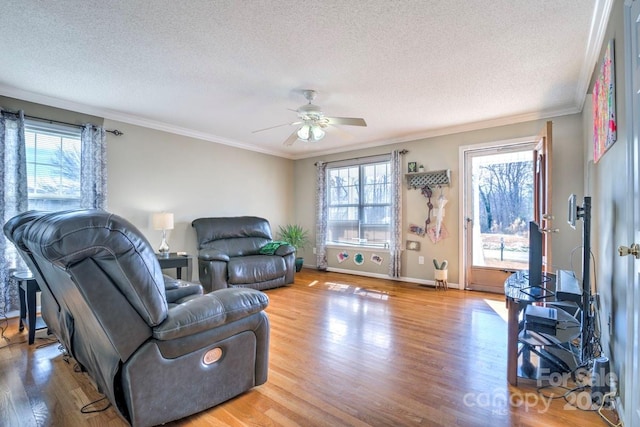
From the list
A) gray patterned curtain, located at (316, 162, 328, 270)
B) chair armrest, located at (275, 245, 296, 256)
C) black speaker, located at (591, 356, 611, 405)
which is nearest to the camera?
black speaker, located at (591, 356, 611, 405)

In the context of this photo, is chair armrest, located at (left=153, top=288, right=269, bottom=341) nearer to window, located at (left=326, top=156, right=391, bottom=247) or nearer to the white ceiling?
the white ceiling

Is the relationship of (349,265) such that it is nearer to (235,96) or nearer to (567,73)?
(235,96)

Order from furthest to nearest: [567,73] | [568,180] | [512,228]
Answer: [512,228]
[568,180]
[567,73]

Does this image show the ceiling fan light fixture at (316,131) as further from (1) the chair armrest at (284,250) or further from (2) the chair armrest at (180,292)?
(1) the chair armrest at (284,250)

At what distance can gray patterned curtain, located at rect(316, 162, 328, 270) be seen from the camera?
19.9 feet

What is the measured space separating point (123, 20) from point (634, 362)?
3453mm

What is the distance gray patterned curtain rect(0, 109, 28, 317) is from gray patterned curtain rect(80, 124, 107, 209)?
1.70 feet

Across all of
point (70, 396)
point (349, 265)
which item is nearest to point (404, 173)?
point (349, 265)

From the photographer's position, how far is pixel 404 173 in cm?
510

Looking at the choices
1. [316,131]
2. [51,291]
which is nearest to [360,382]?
[51,291]

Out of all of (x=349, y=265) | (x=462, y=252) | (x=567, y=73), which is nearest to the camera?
(x=567, y=73)

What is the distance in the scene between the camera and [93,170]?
147 inches

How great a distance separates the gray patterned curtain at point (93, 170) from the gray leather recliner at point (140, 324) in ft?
6.93

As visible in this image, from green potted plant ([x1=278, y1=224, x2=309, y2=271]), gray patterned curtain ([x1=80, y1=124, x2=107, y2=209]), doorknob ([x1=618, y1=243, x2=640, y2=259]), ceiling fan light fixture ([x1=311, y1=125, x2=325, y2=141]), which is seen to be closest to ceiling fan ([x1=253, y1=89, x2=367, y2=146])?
ceiling fan light fixture ([x1=311, y1=125, x2=325, y2=141])
